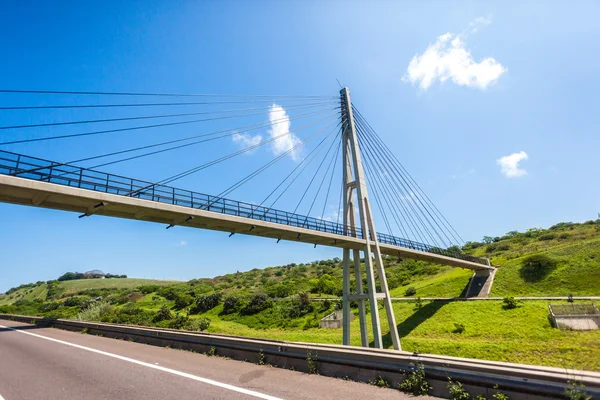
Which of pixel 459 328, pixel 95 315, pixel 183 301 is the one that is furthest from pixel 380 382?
pixel 183 301

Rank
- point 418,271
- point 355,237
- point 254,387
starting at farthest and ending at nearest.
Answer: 1. point 418,271
2. point 355,237
3. point 254,387

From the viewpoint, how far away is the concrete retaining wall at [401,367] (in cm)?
456

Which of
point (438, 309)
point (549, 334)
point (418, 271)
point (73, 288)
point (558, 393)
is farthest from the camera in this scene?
point (73, 288)

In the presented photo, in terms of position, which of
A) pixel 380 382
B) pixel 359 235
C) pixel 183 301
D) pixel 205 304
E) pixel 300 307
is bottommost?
pixel 300 307

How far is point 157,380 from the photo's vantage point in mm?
8008

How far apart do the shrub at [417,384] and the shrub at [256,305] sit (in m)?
41.2

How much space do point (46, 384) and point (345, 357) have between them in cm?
846

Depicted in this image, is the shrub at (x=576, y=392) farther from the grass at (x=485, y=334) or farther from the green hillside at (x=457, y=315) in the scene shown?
the green hillside at (x=457, y=315)

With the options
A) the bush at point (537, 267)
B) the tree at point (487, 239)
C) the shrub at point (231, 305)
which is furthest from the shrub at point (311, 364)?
the tree at point (487, 239)

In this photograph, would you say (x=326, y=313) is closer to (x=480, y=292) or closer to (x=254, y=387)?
(x=480, y=292)

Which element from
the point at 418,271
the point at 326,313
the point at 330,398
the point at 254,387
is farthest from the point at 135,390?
the point at 418,271

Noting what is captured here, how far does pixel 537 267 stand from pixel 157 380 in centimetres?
4647

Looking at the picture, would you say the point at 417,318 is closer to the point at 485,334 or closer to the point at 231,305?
the point at 485,334

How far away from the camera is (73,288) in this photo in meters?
125
